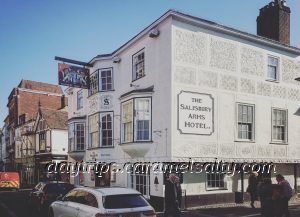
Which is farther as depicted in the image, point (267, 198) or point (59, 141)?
point (59, 141)

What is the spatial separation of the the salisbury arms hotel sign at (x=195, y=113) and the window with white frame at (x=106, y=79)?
22.4 feet

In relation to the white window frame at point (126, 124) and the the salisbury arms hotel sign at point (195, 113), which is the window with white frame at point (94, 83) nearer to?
the white window frame at point (126, 124)

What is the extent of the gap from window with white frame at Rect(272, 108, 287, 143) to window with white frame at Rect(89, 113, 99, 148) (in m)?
10.6

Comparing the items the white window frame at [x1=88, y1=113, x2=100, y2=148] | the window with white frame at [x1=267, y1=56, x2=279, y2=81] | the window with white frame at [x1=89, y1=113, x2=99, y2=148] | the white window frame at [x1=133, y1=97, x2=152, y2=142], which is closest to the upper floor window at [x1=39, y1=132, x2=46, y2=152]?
the white window frame at [x1=88, y1=113, x2=100, y2=148]

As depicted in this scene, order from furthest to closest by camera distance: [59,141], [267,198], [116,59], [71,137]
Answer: [59,141], [71,137], [116,59], [267,198]

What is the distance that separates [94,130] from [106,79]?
11.3 feet

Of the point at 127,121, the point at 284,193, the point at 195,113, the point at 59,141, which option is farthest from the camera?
the point at 59,141

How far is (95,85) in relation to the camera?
900 inches

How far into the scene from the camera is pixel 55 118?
39.4 meters

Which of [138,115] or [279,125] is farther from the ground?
[138,115]

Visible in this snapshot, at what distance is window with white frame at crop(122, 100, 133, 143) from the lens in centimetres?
1855

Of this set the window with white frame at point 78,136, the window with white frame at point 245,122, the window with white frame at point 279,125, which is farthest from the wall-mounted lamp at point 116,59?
the window with white frame at point 279,125

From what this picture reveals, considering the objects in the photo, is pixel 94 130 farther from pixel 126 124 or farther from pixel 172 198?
pixel 172 198

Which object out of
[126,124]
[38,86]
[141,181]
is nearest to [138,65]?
[126,124]
